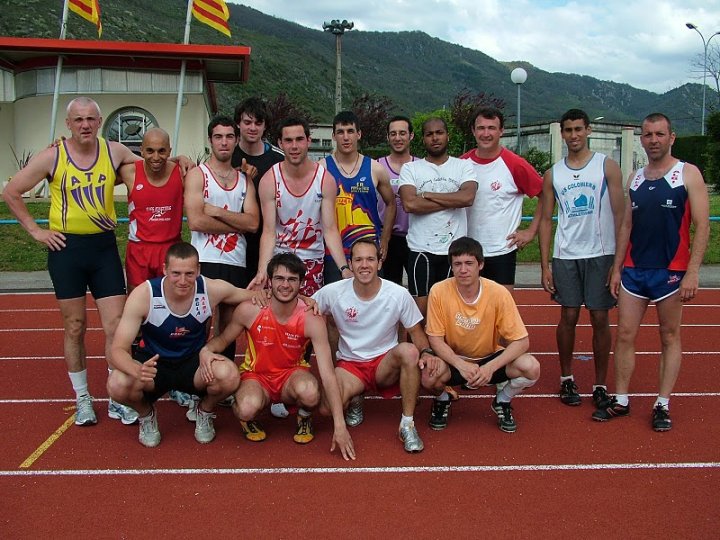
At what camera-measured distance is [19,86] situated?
65.7 ft

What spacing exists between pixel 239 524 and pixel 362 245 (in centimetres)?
182

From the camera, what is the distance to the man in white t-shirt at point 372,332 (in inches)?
170

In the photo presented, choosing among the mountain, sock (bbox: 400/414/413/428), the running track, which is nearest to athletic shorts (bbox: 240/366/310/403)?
the running track

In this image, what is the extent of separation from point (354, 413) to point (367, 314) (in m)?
0.69

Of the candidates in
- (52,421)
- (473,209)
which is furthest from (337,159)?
(52,421)

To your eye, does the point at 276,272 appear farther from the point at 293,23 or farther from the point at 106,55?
the point at 293,23

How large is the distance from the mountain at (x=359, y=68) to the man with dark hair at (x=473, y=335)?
40.2 meters

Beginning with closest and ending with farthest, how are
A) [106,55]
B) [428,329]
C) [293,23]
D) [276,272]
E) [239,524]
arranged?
[239,524]
[276,272]
[428,329]
[106,55]
[293,23]

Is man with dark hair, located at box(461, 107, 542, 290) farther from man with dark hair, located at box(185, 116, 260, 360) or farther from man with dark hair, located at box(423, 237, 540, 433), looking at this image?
man with dark hair, located at box(185, 116, 260, 360)

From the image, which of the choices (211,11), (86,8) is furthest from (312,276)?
(86,8)

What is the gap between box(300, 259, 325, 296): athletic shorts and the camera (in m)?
5.04

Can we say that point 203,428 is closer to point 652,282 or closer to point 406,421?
point 406,421

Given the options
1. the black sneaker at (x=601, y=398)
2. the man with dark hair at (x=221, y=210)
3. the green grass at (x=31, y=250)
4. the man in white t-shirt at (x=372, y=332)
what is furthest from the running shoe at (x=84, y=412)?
the green grass at (x=31, y=250)

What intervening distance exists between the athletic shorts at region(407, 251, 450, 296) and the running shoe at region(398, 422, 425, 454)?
1.21 m
